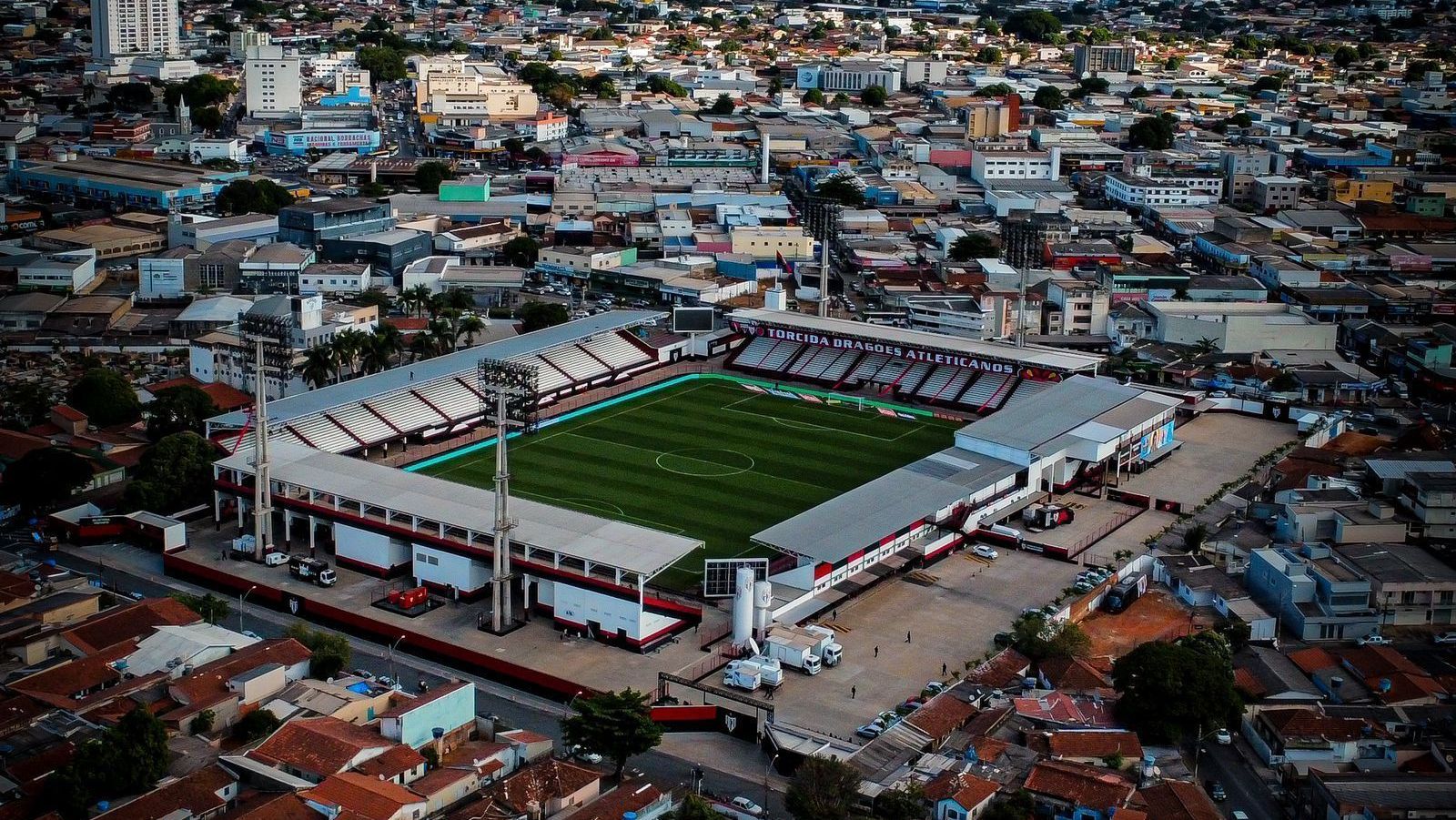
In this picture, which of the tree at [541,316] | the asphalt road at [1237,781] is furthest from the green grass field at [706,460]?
the asphalt road at [1237,781]

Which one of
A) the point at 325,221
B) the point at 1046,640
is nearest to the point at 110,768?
the point at 1046,640

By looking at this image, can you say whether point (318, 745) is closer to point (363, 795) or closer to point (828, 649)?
point (363, 795)

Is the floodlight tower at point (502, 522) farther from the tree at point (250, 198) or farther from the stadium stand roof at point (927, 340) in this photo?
the tree at point (250, 198)

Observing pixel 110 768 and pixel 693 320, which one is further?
pixel 693 320

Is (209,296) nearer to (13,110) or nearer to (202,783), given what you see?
(202,783)

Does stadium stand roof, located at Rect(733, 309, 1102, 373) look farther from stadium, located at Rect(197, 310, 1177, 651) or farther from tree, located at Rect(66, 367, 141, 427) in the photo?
tree, located at Rect(66, 367, 141, 427)

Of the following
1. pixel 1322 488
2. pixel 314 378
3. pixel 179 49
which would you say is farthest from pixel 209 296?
pixel 179 49
